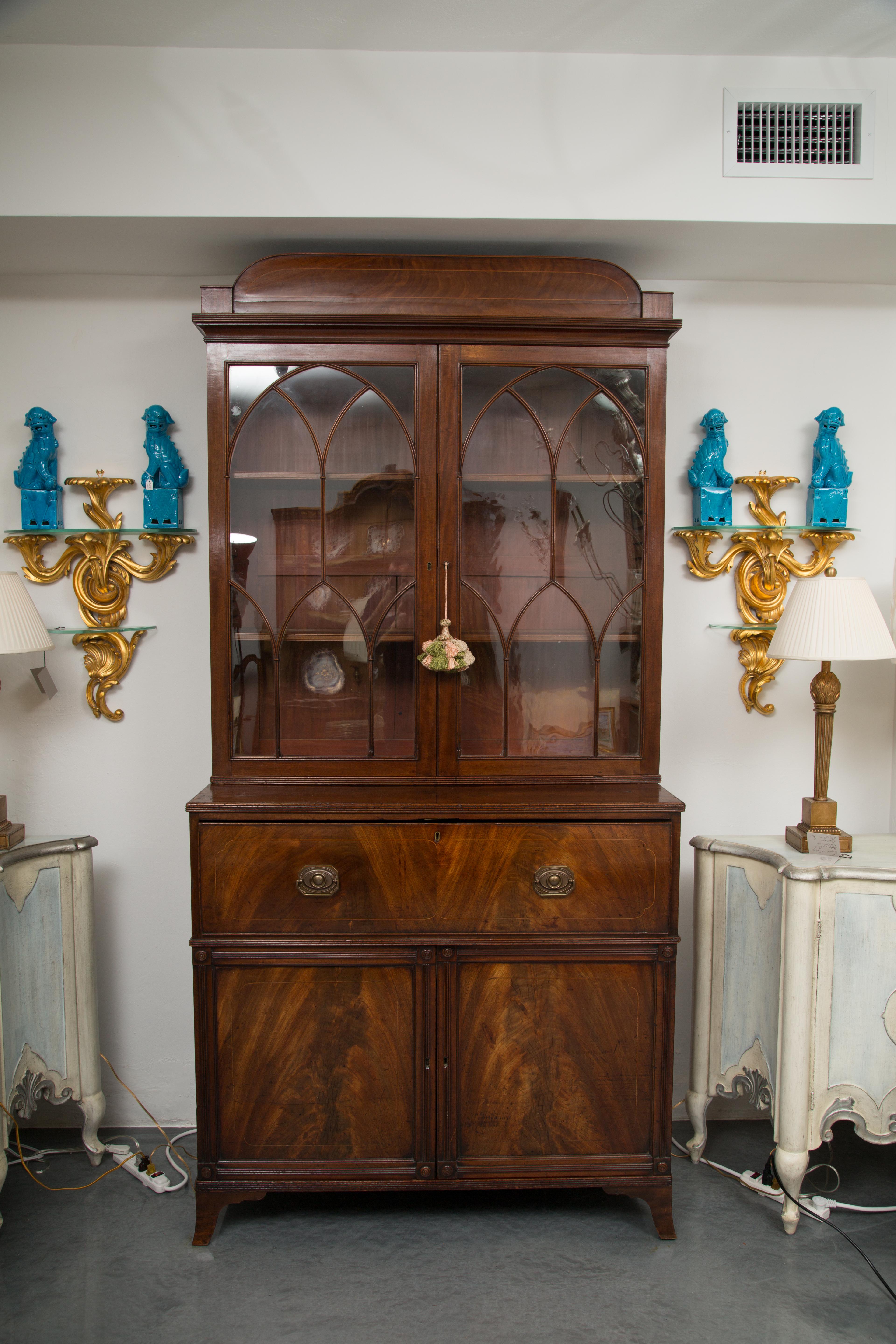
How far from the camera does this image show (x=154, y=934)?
2426mm

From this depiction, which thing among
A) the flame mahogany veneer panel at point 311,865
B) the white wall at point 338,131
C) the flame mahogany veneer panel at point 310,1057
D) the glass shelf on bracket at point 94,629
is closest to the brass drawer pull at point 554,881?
the flame mahogany veneer panel at point 311,865

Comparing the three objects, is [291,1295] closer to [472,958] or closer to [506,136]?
[472,958]

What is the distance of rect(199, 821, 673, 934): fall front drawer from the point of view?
1918mm

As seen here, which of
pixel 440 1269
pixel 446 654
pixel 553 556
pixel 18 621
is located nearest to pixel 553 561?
pixel 553 556

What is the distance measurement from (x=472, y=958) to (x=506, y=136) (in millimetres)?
1945

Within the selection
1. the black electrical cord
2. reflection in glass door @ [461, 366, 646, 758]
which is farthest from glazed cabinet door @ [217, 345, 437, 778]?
the black electrical cord

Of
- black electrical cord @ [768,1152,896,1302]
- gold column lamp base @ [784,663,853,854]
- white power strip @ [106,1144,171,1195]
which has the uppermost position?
gold column lamp base @ [784,663,853,854]

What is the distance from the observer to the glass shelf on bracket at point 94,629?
2.35 meters

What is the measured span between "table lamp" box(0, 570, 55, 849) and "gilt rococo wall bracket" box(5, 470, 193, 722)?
236 millimetres

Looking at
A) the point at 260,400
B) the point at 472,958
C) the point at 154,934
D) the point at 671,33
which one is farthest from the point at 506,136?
the point at 154,934

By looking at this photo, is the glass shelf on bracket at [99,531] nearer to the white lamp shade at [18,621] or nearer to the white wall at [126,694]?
the white wall at [126,694]

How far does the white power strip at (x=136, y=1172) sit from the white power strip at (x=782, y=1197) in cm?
148

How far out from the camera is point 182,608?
2.38 metres

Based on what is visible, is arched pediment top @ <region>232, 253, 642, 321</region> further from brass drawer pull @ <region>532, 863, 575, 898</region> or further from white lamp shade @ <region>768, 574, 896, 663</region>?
brass drawer pull @ <region>532, 863, 575, 898</region>
